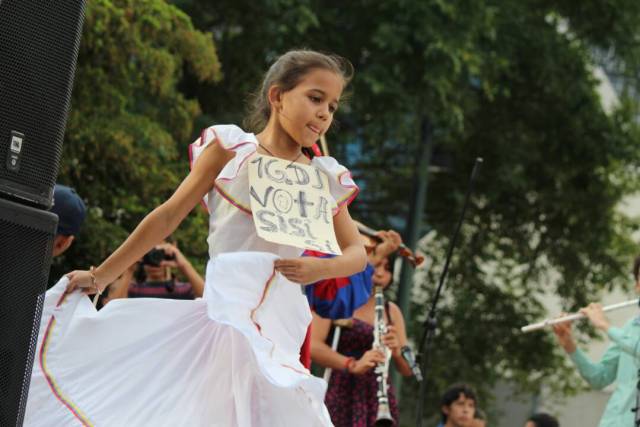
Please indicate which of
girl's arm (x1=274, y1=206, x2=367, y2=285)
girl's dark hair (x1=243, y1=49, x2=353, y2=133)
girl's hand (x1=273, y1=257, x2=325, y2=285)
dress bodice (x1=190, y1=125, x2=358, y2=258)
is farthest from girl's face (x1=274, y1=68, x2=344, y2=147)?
girl's hand (x1=273, y1=257, x2=325, y2=285)

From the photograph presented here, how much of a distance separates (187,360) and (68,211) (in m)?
1.49

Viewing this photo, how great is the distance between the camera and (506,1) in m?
16.6

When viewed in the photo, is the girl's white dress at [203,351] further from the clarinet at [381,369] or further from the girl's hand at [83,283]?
the clarinet at [381,369]

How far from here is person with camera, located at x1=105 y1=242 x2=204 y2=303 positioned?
7.04m

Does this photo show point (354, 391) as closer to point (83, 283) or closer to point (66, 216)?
point (66, 216)

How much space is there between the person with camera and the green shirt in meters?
2.25

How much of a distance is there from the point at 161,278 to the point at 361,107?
8.37 metres

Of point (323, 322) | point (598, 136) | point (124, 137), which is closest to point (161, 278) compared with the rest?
point (323, 322)

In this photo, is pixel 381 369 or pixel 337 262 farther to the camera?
pixel 381 369

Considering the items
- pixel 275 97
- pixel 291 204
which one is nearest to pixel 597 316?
pixel 275 97

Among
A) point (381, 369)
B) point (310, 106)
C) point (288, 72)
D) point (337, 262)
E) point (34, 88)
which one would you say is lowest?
point (381, 369)

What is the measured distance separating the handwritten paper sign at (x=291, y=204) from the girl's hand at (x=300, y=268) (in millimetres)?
47

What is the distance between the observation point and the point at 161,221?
436 cm

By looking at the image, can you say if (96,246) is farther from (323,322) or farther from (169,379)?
(169,379)
